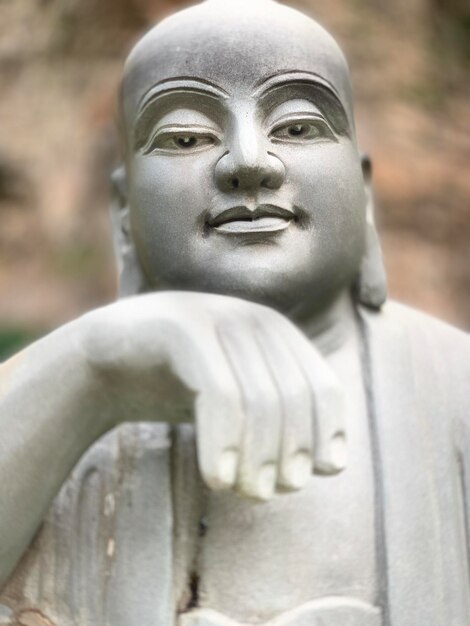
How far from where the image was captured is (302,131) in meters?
1.19

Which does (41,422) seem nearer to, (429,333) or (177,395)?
(177,395)

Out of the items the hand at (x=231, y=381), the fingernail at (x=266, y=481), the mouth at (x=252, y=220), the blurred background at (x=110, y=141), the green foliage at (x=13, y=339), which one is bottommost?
the fingernail at (x=266, y=481)

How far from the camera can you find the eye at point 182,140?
1.16 meters

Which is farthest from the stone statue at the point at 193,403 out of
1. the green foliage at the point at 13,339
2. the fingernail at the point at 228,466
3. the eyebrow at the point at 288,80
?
the green foliage at the point at 13,339

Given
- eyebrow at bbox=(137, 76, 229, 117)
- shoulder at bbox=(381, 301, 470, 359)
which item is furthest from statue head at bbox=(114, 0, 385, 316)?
shoulder at bbox=(381, 301, 470, 359)

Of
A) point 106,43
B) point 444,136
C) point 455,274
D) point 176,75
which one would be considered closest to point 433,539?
point 176,75

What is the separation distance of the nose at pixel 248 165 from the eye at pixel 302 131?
39 millimetres

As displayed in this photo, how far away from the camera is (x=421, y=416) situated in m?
1.20

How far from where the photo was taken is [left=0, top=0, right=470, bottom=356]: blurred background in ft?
11.6

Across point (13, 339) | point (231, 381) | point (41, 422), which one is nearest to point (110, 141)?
point (13, 339)

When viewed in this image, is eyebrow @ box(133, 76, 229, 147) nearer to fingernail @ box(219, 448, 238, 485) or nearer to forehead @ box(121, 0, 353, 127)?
Result: forehead @ box(121, 0, 353, 127)

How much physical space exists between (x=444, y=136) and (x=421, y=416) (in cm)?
266

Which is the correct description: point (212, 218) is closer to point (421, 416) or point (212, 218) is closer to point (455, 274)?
point (421, 416)

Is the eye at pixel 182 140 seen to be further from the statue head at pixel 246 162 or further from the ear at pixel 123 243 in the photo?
the ear at pixel 123 243
